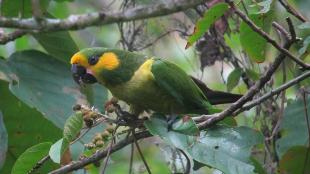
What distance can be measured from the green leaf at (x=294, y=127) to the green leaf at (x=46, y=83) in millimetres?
952

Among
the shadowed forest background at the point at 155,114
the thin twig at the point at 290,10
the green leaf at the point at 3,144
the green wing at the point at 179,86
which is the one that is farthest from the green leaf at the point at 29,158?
the thin twig at the point at 290,10

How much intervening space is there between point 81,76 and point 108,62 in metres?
0.13

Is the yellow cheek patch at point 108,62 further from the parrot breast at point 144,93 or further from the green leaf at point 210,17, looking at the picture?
the green leaf at point 210,17

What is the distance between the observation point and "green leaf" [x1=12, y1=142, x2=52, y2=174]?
2.24m

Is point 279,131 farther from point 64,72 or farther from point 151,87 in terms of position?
point 64,72

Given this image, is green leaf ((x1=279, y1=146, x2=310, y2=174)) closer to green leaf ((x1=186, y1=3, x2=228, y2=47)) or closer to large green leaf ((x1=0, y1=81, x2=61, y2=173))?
green leaf ((x1=186, y1=3, x2=228, y2=47))

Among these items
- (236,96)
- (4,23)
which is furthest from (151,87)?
(4,23)

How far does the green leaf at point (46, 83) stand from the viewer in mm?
2814

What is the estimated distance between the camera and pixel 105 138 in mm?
2256

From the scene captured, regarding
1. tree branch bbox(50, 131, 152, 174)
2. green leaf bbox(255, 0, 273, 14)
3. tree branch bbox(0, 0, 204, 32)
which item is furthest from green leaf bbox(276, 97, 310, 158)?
tree branch bbox(0, 0, 204, 32)

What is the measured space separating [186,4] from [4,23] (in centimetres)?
61

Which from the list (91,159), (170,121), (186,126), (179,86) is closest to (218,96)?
(179,86)

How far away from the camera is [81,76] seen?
8.98 feet

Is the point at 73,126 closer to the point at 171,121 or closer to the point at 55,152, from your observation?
the point at 55,152
